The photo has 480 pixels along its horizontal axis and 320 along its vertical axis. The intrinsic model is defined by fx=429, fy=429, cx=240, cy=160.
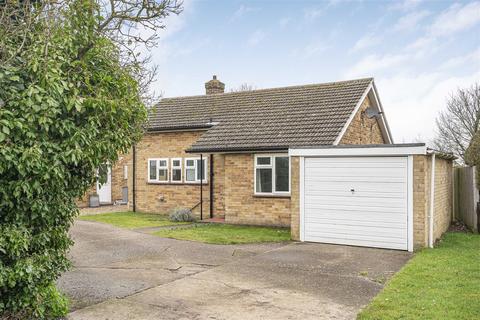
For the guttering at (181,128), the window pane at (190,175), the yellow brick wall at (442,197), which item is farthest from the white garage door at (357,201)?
the window pane at (190,175)

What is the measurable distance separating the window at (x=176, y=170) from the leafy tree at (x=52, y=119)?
11958 millimetres

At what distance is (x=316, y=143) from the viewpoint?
13.2 meters

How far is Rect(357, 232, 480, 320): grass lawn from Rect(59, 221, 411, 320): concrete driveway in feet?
0.95

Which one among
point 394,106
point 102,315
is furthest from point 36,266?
point 394,106

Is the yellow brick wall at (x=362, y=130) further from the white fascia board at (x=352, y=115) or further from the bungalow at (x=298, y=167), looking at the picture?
the white fascia board at (x=352, y=115)

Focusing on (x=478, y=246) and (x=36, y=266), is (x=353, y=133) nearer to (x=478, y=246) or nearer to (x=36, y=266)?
(x=478, y=246)

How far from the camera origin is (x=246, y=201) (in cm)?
1468

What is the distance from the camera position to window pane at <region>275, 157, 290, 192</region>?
1390cm

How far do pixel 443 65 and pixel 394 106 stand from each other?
11473 mm

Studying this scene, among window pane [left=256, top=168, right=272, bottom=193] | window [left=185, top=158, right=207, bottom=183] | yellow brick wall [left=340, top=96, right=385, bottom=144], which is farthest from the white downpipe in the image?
window [left=185, top=158, right=207, bottom=183]

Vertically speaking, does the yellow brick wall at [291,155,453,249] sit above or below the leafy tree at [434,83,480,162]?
below

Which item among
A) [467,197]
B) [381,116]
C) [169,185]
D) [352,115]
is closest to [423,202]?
[467,197]

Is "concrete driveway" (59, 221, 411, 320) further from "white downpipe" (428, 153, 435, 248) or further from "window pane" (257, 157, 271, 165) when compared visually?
"window pane" (257, 157, 271, 165)

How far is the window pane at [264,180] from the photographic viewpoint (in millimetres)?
14273
